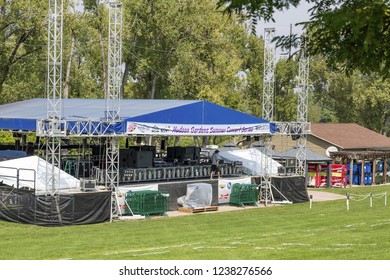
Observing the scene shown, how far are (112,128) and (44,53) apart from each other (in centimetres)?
2655

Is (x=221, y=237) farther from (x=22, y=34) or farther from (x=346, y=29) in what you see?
(x=22, y=34)

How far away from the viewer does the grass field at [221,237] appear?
15.3 metres

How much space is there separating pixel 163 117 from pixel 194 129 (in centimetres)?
198

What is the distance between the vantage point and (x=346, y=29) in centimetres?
792

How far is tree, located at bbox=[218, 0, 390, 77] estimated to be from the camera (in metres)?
6.92

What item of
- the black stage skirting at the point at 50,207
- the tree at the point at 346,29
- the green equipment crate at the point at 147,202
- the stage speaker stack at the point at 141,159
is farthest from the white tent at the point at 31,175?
the tree at the point at 346,29

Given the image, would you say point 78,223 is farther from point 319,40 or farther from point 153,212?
point 319,40

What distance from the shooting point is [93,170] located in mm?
31141

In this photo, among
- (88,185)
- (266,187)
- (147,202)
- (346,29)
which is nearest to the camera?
(346,29)

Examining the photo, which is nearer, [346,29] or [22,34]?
[346,29]

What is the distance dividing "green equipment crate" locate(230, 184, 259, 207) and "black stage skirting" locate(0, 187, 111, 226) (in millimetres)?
8756

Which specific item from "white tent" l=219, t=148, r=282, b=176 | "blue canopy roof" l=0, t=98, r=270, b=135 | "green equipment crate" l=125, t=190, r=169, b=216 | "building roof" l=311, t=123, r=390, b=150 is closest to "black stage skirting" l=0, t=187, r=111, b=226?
"green equipment crate" l=125, t=190, r=169, b=216

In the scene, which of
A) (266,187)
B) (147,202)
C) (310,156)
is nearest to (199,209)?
(147,202)
